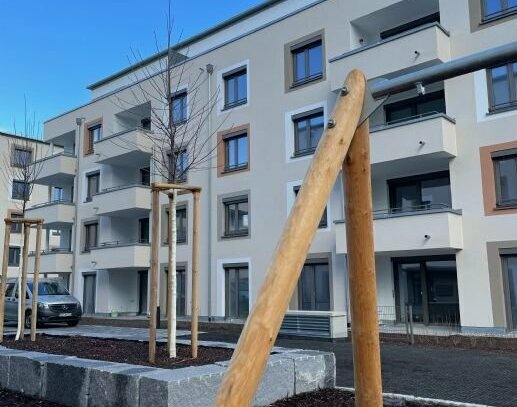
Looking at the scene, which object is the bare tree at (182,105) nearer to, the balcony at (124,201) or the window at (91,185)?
the balcony at (124,201)

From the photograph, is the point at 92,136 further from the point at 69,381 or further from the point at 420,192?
the point at 69,381

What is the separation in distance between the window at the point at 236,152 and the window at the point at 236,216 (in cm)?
147

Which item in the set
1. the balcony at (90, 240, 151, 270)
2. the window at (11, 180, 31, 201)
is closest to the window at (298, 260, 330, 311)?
the balcony at (90, 240, 151, 270)

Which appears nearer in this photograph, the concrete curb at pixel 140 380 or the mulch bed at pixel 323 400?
the concrete curb at pixel 140 380

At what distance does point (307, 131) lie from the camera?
68.0 feet

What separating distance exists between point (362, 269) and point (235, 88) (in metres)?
21.5

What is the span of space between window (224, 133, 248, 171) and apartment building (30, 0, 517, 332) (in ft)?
0.24

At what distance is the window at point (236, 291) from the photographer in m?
22.1

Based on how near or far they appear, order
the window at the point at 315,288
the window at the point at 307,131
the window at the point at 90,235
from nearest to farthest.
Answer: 1. the window at the point at 315,288
2. the window at the point at 307,131
3. the window at the point at 90,235

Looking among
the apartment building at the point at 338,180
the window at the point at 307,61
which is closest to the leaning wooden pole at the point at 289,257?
the apartment building at the point at 338,180

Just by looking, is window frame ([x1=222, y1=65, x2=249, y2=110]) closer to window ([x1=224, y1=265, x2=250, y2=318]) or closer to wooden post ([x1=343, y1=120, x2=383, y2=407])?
window ([x1=224, y1=265, x2=250, y2=318])

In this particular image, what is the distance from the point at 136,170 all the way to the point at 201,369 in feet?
84.5

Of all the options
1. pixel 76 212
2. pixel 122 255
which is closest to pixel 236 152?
pixel 122 255

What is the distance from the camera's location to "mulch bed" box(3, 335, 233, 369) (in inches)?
251
